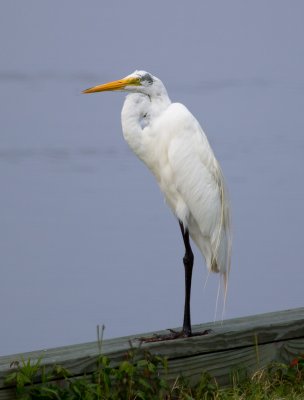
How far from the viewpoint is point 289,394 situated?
3904 millimetres

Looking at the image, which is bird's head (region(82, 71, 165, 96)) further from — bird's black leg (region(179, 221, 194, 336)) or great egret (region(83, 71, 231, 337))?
bird's black leg (region(179, 221, 194, 336))

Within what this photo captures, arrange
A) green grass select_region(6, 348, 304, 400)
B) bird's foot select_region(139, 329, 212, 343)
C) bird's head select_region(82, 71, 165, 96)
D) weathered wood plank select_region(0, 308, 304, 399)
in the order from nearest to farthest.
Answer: green grass select_region(6, 348, 304, 400) < weathered wood plank select_region(0, 308, 304, 399) < bird's foot select_region(139, 329, 212, 343) < bird's head select_region(82, 71, 165, 96)

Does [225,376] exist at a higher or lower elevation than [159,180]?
lower

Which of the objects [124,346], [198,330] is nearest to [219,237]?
[198,330]

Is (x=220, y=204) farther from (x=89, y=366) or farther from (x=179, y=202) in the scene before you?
(x=89, y=366)

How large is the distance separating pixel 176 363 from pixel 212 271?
537mm

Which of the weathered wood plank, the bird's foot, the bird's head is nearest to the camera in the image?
the weathered wood plank

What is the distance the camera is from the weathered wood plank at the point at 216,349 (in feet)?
11.5

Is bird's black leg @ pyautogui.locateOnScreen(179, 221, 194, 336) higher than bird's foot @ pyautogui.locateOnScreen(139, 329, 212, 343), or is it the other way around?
bird's black leg @ pyautogui.locateOnScreen(179, 221, 194, 336)

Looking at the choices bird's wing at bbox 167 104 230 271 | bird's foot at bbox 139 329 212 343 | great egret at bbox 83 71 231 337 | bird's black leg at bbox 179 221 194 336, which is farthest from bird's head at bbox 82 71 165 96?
bird's foot at bbox 139 329 212 343

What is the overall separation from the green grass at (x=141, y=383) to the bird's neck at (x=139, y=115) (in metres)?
0.87

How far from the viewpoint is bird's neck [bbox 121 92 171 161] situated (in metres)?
3.90

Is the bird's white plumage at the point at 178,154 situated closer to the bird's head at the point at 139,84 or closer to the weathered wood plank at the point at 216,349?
the bird's head at the point at 139,84

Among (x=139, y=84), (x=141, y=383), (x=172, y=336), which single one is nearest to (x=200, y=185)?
(x=139, y=84)
